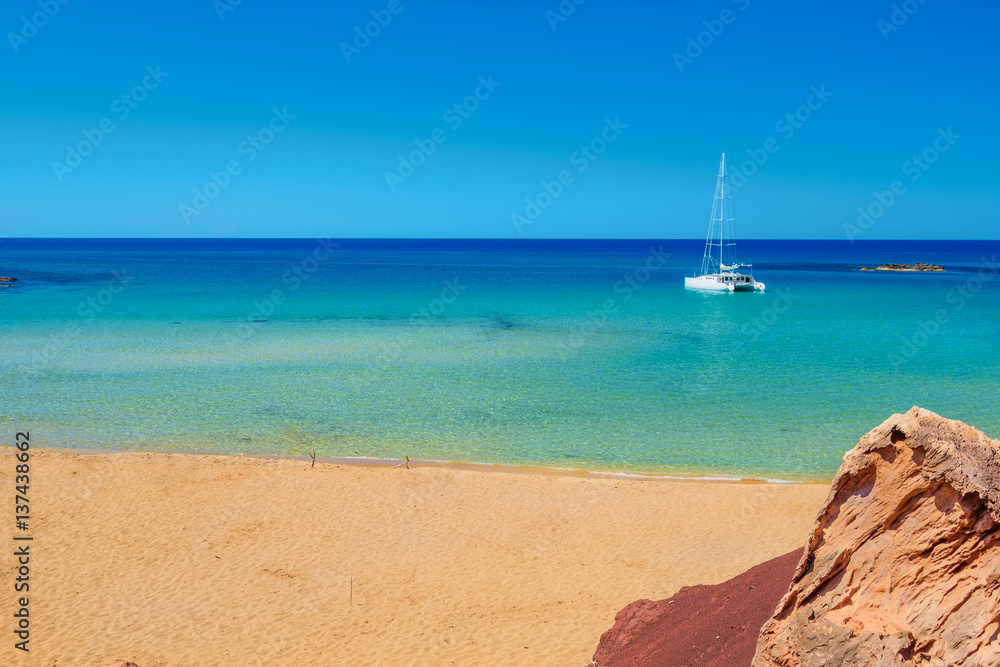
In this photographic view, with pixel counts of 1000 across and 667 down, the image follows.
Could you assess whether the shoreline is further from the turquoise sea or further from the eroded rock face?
the eroded rock face

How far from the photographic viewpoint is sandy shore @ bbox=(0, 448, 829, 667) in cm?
1053

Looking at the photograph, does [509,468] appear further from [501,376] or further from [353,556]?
[501,376]

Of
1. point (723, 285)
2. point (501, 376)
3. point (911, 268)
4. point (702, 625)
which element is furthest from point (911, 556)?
point (911, 268)

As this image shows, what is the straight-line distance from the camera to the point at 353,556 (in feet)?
43.7

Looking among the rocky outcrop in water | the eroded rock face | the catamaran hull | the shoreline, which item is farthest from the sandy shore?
the catamaran hull

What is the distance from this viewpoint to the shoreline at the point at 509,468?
58.1 ft

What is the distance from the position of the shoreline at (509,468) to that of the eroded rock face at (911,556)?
12421 mm

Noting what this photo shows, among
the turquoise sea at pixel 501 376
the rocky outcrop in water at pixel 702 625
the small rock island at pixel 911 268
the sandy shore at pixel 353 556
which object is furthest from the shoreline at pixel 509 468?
the small rock island at pixel 911 268

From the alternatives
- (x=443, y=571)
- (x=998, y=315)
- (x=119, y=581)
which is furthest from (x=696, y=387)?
(x=998, y=315)

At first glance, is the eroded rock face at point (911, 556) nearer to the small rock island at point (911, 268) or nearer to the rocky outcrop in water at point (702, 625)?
the rocky outcrop in water at point (702, 625)

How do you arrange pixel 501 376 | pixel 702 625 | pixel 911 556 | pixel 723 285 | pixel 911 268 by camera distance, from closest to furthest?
pixel 911 556 < pixel 702 625 < pixel 501 376 < pixel 723 285 < pixel 911 268

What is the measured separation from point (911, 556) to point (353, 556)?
10.5 meters

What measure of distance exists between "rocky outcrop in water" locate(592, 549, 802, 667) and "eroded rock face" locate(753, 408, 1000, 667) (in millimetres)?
1735

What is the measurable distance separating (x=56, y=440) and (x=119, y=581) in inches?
414
